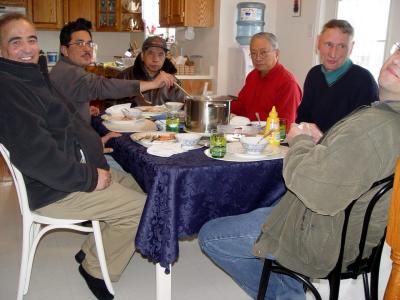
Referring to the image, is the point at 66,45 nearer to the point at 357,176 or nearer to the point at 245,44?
the point at 245,44

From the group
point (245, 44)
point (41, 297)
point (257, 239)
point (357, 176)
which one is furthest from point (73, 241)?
point (245, 44)

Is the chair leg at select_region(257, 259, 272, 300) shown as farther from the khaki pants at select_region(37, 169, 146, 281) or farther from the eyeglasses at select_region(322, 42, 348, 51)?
the eyeglasses at select_region(322, 42, 348, 51)

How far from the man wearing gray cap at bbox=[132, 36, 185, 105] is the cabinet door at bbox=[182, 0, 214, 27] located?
108 centimetres

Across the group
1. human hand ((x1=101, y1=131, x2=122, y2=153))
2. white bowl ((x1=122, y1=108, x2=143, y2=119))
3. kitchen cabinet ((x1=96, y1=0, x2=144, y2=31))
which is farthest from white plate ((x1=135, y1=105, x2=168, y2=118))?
kitchen cabinet ((x1=96, y1=0, x2=144, y2=31))

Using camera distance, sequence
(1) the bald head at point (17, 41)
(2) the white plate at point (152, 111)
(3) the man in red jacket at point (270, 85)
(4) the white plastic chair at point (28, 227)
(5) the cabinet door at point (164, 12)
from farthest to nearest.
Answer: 1. (5) the cabinet door at point (164, 12)
2. (3) the man in red jacket at point (270, 85)
3. (2) the white plate at point (152, 111)
4. (1) the bald head at point (17, 41)
5. (4) the white plastic chair at point (28, 227)

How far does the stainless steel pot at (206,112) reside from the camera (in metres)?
1.92

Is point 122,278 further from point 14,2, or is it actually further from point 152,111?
point 14,2

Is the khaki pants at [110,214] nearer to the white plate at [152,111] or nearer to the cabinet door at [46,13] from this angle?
the white plate at [152,111]

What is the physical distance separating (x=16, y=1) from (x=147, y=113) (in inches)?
177

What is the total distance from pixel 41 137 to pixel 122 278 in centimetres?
90

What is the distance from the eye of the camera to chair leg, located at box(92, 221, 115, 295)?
5.97 ft

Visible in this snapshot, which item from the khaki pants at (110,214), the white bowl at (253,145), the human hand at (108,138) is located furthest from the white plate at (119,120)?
the white bowl at (253,145)

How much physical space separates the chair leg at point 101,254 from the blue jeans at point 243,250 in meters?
0.51

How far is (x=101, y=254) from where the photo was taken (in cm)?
186
